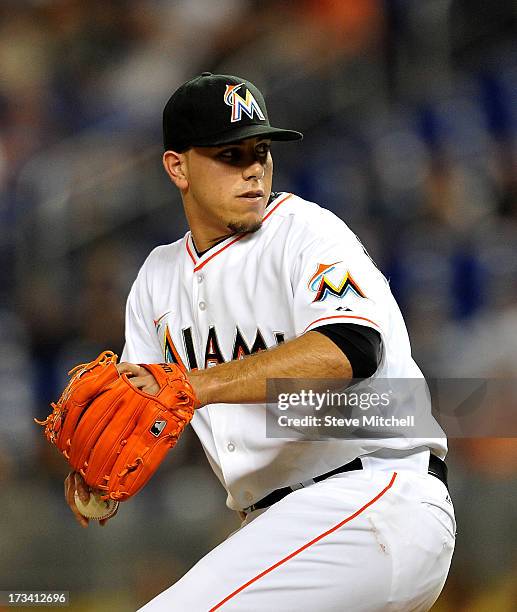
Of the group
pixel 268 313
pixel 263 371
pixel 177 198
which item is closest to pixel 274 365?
pixel 263 371

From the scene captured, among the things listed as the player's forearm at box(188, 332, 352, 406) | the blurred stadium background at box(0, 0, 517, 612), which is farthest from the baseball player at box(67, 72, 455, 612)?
the blurred stadium background at box(0, 0, 517, 612)

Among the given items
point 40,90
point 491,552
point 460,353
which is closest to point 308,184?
point 460,353

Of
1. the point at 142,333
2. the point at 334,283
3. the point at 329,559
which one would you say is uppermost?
the point at 334,283

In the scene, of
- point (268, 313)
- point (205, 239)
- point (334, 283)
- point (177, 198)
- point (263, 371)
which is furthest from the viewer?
point (177, 198)

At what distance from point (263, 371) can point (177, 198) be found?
84.5 inches

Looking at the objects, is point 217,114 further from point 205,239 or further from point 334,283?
point 334,283

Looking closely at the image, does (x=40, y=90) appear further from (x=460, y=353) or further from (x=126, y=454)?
(x=126, y=454)

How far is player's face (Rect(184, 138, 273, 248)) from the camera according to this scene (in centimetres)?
172

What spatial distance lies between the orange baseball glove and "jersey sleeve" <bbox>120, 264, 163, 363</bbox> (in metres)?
0.48

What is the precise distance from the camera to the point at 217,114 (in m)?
1.70

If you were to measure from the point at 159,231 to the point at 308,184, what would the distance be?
59cm

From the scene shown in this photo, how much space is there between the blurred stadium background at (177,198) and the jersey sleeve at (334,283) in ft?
5.49

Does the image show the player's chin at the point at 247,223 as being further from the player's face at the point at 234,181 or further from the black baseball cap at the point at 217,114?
the black baseball cap at the point at 217,114

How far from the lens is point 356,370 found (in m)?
1.38
